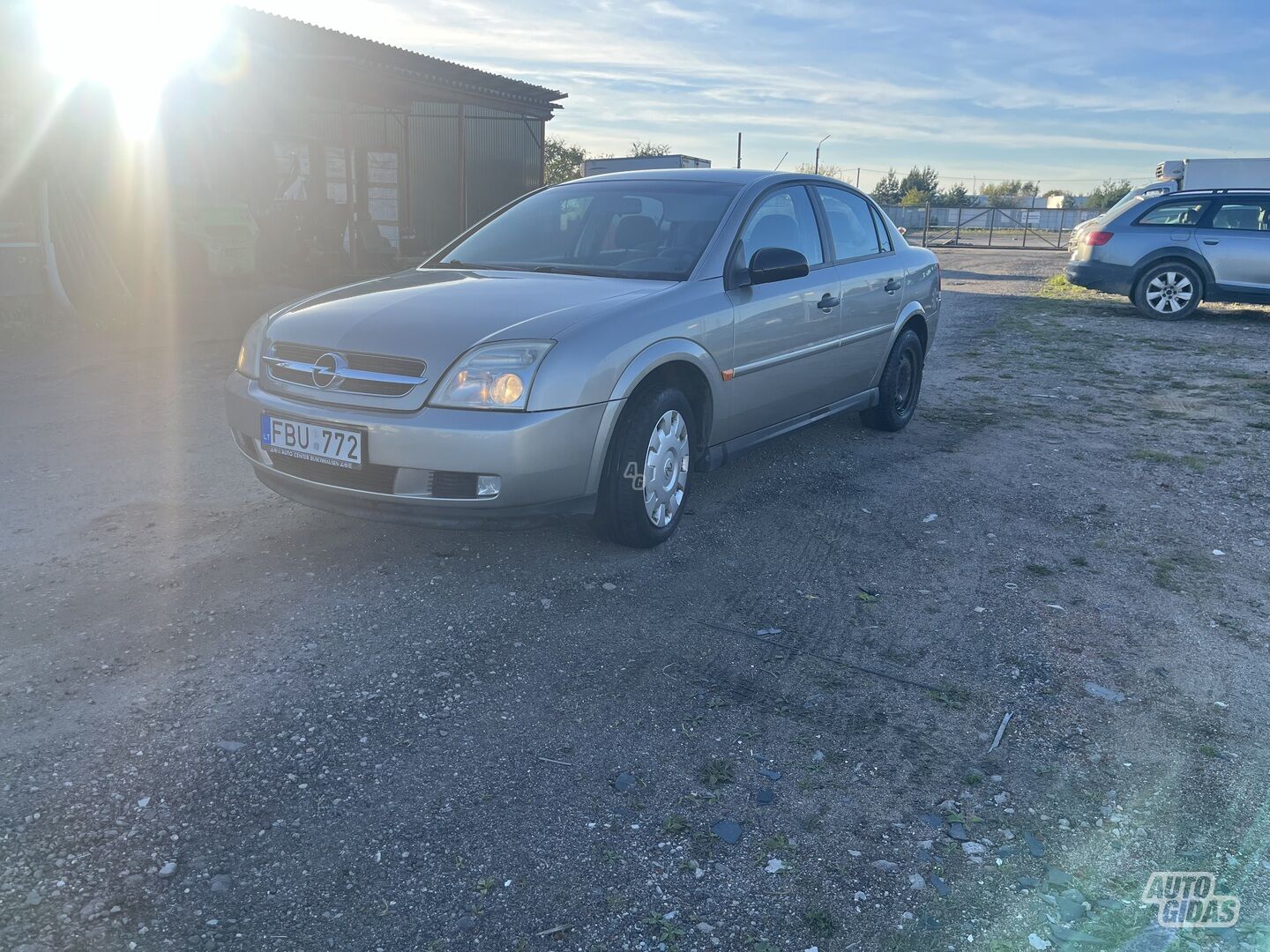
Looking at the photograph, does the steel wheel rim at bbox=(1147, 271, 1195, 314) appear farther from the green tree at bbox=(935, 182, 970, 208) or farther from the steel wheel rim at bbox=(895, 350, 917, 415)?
the green tree at bbox=(935, 182, 970, 208)

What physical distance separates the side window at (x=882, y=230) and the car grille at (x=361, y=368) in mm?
3715

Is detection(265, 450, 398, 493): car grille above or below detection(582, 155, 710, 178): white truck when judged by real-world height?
below

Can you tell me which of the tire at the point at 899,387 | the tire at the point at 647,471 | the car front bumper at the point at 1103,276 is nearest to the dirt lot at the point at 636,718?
the tire at the point at 647,471

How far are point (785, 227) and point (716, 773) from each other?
11.1 feet

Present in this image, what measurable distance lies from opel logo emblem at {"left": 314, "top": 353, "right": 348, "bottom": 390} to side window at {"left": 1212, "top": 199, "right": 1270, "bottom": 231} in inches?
501

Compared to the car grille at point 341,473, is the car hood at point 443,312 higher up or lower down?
higher up

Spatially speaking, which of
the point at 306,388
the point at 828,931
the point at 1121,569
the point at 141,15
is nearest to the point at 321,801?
the point at 828,931

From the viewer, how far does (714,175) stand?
5.34 m

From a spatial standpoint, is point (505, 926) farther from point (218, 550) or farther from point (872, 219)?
point (872, 219)

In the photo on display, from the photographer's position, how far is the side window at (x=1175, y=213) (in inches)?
510

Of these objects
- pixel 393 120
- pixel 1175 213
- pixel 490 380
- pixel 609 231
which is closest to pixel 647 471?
pixel 490 380

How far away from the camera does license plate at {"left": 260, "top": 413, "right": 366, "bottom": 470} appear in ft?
12.3

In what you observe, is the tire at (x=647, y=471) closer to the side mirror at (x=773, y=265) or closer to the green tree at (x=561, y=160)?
the side mirror at (x=773, y=265)

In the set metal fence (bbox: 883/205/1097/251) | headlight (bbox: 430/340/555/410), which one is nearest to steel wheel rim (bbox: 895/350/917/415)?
headlight (bbox: 430/340/555/410)
